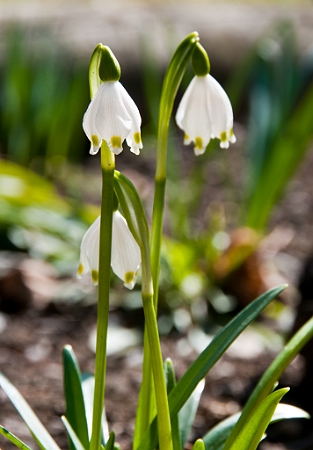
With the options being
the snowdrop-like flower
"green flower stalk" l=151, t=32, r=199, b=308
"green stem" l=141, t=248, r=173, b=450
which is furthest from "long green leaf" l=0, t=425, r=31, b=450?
the snowdrop-like flower

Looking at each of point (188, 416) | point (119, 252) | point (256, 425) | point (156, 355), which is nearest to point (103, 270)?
point (119, 252)

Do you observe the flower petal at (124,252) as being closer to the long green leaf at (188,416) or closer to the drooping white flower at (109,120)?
the drooping white flower at (109,120)

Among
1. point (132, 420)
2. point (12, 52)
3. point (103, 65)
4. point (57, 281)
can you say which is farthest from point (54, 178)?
point (103, 65)

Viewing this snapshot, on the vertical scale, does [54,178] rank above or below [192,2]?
below

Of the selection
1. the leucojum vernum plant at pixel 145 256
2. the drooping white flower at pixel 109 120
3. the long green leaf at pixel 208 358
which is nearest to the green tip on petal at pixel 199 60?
the leucojum vernum plant at pixel 145 256

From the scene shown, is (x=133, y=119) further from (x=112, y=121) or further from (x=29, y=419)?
(x=29, y=419)

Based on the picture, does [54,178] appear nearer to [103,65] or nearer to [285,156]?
[285,156]
